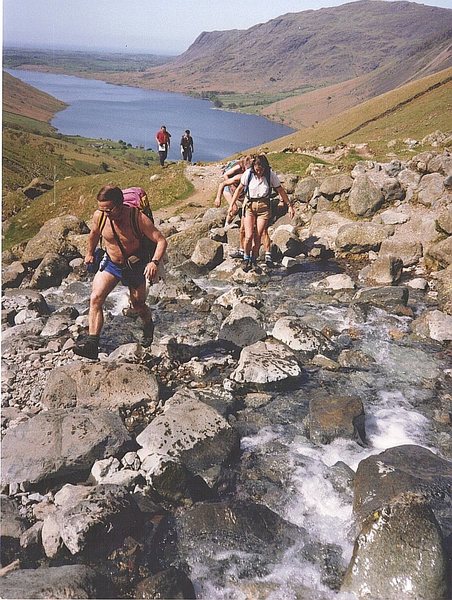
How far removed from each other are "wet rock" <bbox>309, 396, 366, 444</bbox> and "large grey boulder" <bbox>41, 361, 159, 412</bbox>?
220cm

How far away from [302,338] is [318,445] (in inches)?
102

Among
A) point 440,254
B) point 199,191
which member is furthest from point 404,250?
point 199,191

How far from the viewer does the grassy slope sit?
27.2m

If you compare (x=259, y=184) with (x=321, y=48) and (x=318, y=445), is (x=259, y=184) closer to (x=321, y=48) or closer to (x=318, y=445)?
(x=318, y=445)

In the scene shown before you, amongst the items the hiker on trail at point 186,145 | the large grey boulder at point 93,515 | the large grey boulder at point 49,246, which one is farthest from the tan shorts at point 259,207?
the hiker on trail at point 186,145

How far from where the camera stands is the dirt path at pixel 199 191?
18.4 meters

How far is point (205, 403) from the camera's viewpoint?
660 centimetres

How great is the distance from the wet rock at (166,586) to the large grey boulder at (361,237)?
10.1 m

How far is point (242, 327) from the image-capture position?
8.88m

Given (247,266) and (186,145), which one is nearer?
(247,266)

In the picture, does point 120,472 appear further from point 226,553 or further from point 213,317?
point 213,317

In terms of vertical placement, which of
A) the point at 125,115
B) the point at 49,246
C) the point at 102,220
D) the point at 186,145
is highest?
the point at 102,220

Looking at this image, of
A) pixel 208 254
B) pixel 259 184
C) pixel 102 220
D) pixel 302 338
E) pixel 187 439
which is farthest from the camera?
pixel 208 254

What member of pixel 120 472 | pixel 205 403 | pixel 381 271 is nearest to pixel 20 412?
pixel 120 472
